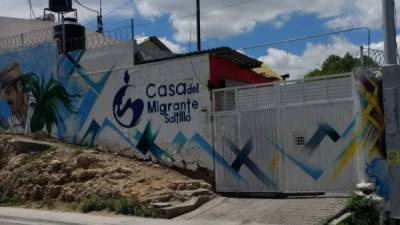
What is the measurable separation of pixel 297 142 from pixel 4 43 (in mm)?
15348

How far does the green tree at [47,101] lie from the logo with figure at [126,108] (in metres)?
2.28

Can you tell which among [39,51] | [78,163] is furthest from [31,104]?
[78,163]

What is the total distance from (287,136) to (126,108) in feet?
20.2

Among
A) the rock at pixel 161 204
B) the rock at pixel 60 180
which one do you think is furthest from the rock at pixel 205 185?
the rock at pixel 60 180

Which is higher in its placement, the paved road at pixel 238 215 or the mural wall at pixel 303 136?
the mural wall at pixel 303 136

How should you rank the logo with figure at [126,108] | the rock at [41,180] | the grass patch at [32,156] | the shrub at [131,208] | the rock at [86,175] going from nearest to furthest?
1. the shrub at [131,208]
2. the rock at [86,175]
3. the rock at [41,180]
4. the logo with figure at [126,108]
5. the grass patch at [32,156]

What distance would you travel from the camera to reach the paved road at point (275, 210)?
43.2 ft

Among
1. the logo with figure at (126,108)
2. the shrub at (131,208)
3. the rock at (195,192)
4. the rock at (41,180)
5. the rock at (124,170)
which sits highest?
the logo with figure at (126,108)

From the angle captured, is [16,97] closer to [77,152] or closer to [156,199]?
[77,152]

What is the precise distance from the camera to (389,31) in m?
10.1

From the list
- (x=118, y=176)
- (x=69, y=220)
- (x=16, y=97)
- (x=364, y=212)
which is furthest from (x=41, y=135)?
(x=364, y=212)

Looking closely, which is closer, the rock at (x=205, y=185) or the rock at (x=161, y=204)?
the rock at (x=161, y=204)

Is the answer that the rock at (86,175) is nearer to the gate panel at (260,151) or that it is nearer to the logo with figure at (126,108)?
the logo with figure at (126,108)

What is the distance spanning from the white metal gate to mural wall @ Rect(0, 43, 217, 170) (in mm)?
743
